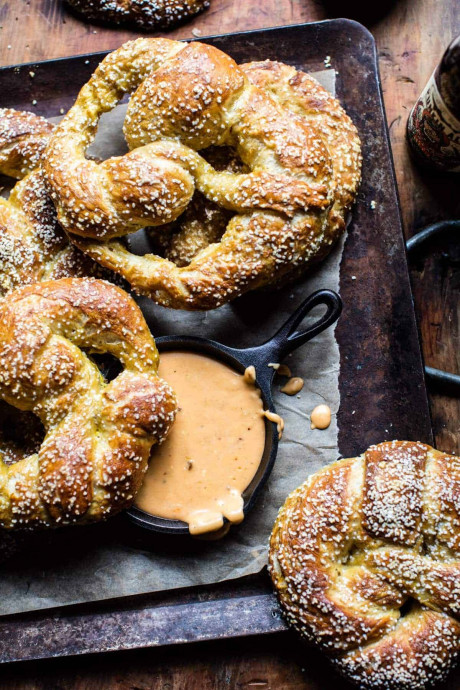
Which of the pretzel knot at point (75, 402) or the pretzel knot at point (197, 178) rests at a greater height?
the pretzel knot at point (197, 178)

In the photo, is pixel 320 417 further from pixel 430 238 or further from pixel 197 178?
pixel 197 178

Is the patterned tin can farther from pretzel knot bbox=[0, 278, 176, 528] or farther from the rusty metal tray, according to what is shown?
pretzel knot bbox=[0, 278, 176, 528]

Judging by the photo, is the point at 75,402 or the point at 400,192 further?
the point at 400,192

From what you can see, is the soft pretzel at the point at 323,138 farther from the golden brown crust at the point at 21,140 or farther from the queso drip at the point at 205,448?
the golden brown crust at the point at 21,140

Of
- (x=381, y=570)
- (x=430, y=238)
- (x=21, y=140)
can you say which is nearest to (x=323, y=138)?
(x=430, y=238)

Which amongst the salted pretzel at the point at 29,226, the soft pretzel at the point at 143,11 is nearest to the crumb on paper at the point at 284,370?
the salted pretzel at the point at 29,226

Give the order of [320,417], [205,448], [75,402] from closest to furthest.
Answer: [75,402] < [205,448] < [320,417]

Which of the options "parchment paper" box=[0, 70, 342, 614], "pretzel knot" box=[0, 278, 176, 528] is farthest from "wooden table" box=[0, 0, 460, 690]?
"pretzel knot" box=[0, 278, 176, 528]
